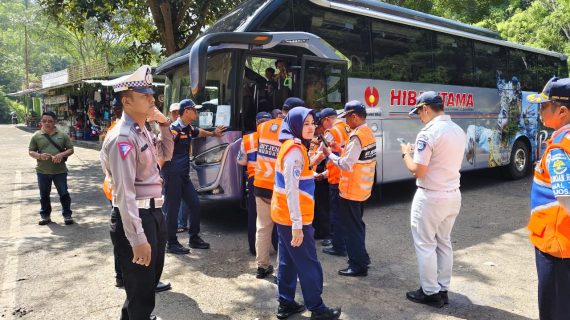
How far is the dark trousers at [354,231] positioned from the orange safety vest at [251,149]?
1.15 m

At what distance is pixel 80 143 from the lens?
22.5m

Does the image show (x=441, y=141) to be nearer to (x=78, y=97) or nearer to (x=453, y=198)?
(x=453, y=198)

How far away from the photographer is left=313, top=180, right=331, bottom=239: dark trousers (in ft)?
19.7

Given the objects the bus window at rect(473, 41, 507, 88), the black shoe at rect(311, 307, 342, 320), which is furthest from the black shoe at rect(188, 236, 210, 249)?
the bus window at rect(473, 41, 507, 88)

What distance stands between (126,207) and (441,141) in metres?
2.50

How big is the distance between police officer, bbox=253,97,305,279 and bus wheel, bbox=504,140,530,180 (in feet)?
26.5

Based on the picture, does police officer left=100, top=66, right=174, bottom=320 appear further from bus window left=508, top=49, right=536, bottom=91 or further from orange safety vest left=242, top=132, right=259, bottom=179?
bus window left=508, top=49, right=536, bottom=91

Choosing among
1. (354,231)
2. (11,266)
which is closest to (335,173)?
(354,231)

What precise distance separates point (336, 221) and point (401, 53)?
13.9ft

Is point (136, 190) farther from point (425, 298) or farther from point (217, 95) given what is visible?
point (217, 95)

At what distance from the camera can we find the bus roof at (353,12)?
627 cm

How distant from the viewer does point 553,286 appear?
98.4 inches

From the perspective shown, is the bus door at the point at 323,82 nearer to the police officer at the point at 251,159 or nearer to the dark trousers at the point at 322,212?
the dark trousers at the point at 322,212

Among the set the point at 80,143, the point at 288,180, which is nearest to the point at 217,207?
the point at 288,180
